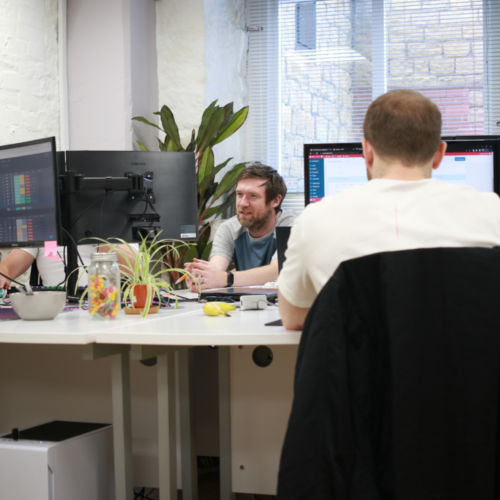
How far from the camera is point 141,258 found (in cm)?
156

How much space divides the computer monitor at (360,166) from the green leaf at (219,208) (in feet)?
4.72

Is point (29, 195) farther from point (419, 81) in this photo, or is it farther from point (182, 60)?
point (419, 81)

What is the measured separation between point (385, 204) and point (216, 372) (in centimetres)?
106

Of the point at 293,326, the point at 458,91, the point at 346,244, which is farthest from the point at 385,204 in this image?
the point at 458,91

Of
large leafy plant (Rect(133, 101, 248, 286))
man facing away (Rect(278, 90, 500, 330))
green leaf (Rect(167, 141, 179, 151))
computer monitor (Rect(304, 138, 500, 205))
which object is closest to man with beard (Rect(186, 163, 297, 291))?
large leafy plant (Rect(133, 101, 248, 286))

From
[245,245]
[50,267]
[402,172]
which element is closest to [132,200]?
[50,267]

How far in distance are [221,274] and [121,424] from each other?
1.06 m

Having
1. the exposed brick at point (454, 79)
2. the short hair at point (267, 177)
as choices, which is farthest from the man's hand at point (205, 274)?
the exposed brick at point (454, 79)

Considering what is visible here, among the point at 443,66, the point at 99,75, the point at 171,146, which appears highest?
the point at 443,66

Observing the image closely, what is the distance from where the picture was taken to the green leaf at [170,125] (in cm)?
347

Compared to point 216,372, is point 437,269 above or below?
above

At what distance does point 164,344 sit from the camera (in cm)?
118

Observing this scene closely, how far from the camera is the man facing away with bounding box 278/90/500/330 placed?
3.16ft

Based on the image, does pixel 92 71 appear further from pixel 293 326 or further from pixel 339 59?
pixel 293 326
